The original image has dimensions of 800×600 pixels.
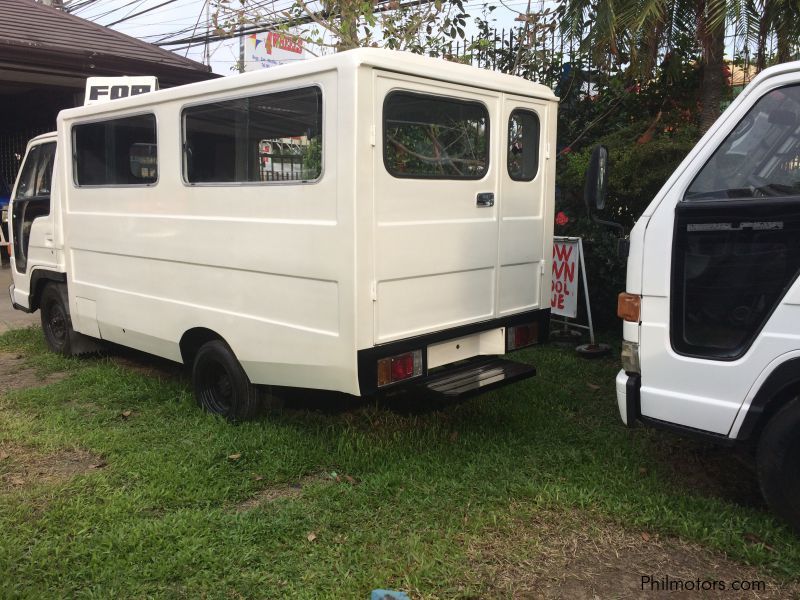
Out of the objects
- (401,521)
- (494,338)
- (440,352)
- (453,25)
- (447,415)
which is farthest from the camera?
(453,25)

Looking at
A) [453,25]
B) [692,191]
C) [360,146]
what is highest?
[453,25]

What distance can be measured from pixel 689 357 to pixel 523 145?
2097mm

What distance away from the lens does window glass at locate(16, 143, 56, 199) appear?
657 centimetres

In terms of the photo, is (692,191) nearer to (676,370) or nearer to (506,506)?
(676,370)

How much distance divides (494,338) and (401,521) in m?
1.56

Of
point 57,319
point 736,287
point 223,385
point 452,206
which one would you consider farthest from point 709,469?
point 57,319

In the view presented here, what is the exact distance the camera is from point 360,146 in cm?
362

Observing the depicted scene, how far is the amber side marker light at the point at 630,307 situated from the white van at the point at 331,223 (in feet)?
3.36

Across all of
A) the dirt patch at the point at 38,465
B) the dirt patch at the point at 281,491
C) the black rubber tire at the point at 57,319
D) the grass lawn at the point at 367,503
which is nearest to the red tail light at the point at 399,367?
the grass lawn at the point at 367,503

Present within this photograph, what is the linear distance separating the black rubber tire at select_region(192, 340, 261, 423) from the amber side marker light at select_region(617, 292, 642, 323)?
8.04ft

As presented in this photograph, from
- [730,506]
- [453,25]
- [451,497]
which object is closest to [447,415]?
[451,497]

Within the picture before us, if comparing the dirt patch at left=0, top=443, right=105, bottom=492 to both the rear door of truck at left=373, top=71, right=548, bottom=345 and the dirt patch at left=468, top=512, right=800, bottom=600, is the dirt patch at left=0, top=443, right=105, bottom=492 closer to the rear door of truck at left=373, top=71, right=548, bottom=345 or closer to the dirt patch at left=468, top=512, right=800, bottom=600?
the rear door of truck at left=373, top=71, right=548, bottom=345

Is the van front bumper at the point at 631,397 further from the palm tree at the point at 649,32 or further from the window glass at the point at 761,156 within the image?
the palm tree at the point at 649,32

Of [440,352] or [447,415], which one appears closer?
[440,352]
